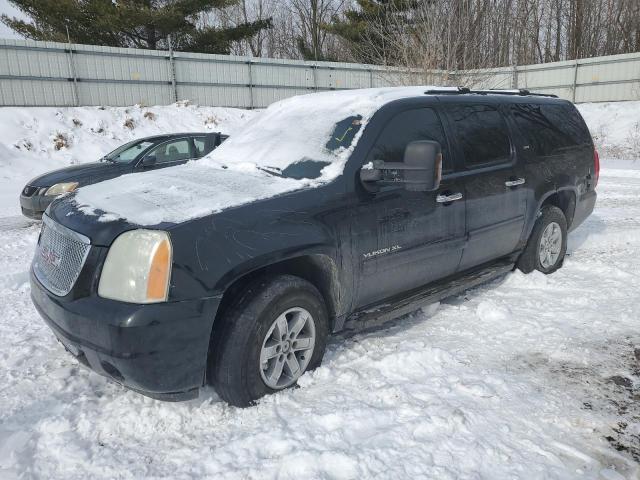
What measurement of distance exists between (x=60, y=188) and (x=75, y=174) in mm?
370

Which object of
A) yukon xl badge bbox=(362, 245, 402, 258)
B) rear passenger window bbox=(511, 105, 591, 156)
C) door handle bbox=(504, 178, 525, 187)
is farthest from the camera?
rear passenger window bbox=(511, 105, 591, 156)

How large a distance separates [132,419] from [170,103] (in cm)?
1818

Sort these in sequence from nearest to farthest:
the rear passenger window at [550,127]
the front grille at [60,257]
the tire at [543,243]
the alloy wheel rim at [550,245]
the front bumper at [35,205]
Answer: the front grille at [60,257]
the rear passenger window at [550,127]
the tire at [543,243]
the alloy wheel rim at [550,245]
the front bumper at [35,205]

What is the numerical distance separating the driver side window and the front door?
546 centimetres

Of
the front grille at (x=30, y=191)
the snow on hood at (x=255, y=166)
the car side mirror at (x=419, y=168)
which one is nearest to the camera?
the snow on hood at (x=255, y=166)

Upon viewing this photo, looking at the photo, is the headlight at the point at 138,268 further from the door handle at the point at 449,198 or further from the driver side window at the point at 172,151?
the driver side window at the point at 172,151

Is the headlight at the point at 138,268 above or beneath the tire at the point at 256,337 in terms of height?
above

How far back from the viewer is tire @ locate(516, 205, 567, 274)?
4.90 meters

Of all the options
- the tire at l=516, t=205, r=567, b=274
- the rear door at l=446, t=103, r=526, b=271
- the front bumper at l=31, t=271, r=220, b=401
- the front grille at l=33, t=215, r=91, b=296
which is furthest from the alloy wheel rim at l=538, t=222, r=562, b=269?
the front grille at l=33, t=215, r=91, b=296

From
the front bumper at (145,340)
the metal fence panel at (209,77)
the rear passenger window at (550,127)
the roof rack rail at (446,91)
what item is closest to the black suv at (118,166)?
the roof rack rail at (446,91)

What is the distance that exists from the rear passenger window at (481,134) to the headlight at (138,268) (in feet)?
8.40

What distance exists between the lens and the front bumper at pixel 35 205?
7.34m

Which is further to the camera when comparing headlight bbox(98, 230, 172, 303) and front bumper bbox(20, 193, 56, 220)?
front bumper bbox(20, 193, 56, 220)

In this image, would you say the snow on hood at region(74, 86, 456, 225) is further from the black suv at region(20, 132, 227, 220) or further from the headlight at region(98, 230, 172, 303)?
the black suv at region(20, 132, 227, 220)
